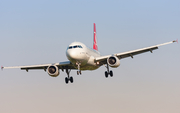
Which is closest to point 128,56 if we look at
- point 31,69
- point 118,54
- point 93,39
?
point 118,54

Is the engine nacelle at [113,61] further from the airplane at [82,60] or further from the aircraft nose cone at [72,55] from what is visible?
the aircraft nose cone at [72,55]

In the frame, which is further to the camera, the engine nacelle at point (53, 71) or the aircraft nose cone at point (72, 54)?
the engine nacelle at point (53, 71)

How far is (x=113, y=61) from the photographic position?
146 feet

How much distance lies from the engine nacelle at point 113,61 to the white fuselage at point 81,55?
3068 millimetres

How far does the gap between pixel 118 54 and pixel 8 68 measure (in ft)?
59.9

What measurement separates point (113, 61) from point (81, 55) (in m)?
5.16

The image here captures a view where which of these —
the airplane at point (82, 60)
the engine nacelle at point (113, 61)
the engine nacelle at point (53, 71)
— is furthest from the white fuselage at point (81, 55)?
the engine nacelle at point (53, 71)

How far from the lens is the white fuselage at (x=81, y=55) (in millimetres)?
42094

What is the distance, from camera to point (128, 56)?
4803 centimetres

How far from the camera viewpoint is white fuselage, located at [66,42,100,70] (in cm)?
4209

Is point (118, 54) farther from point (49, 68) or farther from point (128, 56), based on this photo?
point (49, 68)

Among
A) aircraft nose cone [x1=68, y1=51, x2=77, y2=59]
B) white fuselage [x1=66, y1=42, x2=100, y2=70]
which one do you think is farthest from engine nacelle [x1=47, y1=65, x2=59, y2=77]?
aircraft nose cone [x1=68, y1=51, x2=77, y2=59]

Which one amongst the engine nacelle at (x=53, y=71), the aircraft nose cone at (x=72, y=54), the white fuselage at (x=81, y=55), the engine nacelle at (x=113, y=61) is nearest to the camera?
the aircraft nose cone at (x=72, y=54)

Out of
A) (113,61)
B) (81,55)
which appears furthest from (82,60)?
(113,61)
